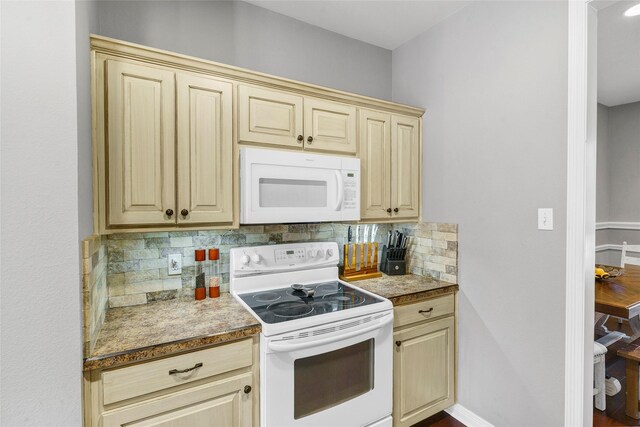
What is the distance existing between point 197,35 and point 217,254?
131 centimetres

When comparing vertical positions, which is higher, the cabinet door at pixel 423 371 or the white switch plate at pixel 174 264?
the white switch plate at pixel 174 264

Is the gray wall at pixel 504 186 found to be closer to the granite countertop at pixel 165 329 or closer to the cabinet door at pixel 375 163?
the cabinet door at pixel 375 163

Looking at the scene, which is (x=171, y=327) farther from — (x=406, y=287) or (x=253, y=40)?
(x=253, y=40)

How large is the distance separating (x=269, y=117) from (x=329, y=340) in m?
1.21

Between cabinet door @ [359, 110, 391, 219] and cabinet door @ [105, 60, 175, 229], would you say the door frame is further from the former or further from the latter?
cabinet door @ [105, 60, 175, 229]

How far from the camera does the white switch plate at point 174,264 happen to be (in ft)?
5.69

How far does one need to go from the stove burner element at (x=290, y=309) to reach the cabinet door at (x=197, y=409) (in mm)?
298

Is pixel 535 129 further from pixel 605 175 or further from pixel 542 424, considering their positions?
pixel 605 175

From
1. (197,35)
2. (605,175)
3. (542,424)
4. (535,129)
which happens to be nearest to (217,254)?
(197,35)

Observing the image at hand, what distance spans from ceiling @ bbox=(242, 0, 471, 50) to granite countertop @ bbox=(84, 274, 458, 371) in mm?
1840

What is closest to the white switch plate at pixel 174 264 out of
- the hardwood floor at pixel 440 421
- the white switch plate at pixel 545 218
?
the hardwood floor at pixel 440 421

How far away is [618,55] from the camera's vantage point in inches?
106

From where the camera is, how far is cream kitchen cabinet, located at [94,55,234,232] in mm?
1366

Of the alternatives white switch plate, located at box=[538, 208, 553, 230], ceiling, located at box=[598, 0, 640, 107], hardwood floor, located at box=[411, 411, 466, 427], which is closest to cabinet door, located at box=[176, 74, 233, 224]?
white switch plate, located at box=[538, 208, 553, 230]
